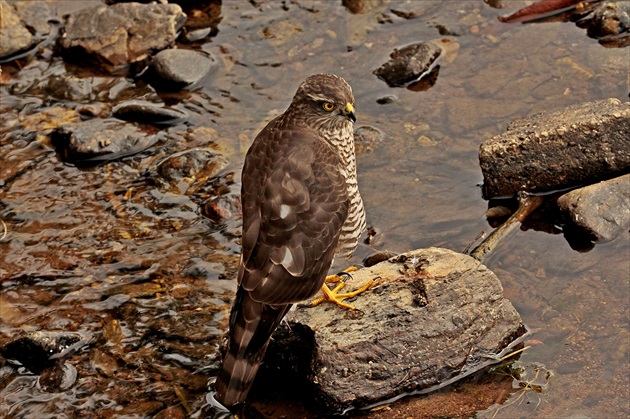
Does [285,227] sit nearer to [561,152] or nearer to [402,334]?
[402,334]

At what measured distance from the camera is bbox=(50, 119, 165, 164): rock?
313 inches

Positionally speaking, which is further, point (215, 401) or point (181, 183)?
point (181, 183)

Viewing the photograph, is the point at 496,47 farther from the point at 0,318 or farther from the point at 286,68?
the point at 0,318

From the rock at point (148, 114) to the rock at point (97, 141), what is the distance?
0.62ft

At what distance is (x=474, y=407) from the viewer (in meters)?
5.77

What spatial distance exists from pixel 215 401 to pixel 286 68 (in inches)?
173

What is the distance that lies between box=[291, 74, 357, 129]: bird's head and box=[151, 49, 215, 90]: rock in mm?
3120

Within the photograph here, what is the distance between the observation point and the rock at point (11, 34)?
9.18m

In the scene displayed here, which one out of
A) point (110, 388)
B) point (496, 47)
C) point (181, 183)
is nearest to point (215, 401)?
point (110, 388)

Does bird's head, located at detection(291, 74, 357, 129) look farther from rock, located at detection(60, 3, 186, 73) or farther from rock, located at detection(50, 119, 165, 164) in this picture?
rock, located at detection(60, 3, 186, 73)

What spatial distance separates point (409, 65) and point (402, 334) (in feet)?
12.6

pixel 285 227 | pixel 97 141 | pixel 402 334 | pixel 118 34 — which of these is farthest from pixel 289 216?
pixel 118 34

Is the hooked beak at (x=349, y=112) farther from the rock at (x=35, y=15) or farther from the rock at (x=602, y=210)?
the rock at (x=35, y=15)

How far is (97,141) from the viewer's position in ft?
26.2
